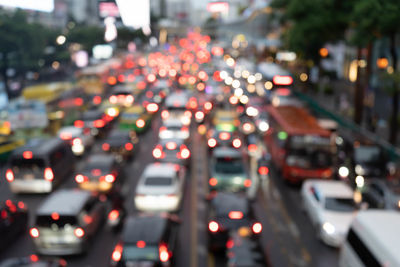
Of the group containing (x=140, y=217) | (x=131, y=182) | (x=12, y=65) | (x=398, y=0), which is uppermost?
(x=398, y=0)

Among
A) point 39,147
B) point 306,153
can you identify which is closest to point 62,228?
point 39,147

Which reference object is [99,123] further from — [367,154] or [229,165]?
[367,154]

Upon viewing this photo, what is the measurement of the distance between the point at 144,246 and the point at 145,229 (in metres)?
0.66

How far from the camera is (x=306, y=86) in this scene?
50938mm

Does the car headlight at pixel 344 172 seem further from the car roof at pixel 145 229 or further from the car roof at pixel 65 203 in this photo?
the car roof at pixel 65 203

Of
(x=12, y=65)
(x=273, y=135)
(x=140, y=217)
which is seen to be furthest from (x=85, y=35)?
(x=140, y=217)

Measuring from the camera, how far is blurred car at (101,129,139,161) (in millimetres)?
21375

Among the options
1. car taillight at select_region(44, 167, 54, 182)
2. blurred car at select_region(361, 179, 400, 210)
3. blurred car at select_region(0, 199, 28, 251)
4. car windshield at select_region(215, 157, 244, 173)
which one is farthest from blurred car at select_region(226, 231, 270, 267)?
car taillight at select_region(44, 167, 54, 182)

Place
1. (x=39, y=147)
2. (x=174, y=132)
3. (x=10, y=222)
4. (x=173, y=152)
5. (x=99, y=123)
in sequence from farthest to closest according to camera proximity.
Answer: (x=99, y=123), (x=174, y=132), (x=173, y=152), (x=39, y=147), (x=10, y=222)

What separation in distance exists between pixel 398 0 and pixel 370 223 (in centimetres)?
1591

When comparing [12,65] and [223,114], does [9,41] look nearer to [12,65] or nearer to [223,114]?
[12,65]

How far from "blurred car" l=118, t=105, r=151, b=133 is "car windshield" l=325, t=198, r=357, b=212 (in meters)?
15.8

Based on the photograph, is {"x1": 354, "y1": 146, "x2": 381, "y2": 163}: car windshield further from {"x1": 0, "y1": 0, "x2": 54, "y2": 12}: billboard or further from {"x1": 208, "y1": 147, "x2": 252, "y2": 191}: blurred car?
{"x1": 0, "y1": 0, "x2": 54, "y2": 12}: billboard

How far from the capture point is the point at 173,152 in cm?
2022
